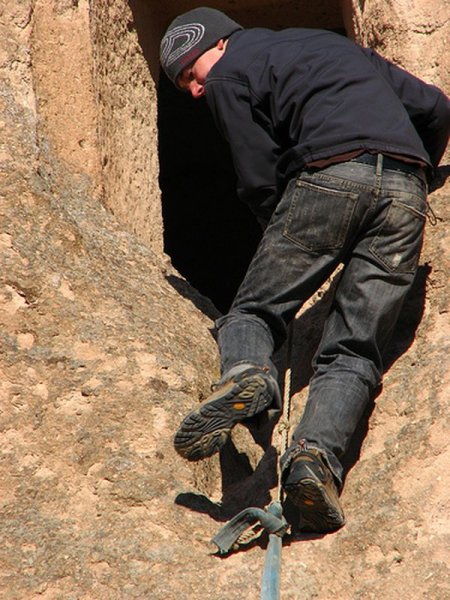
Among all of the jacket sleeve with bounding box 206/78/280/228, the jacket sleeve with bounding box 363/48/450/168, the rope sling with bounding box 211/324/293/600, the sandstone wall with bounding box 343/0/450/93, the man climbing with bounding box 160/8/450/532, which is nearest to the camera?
the rope sling with bounding box 211/324/293/600

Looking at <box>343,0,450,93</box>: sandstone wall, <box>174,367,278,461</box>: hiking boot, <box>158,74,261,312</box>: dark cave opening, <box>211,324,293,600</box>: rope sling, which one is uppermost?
<box>343,0,450,93</box>: sandstone wall

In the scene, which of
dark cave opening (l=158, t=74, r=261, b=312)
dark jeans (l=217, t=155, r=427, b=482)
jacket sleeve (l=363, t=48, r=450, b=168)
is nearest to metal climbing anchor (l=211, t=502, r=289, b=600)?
dark jeans (l=217, t=155, r=427, b=482)

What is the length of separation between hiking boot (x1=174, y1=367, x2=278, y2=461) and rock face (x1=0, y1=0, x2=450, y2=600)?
0.20 meters

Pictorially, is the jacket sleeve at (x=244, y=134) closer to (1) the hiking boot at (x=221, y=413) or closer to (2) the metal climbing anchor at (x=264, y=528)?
(1) the hiking boot at (x=221, y=413)

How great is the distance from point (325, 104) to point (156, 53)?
157 centimetres

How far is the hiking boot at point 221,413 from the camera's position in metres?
2.85

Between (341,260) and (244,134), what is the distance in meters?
0.43

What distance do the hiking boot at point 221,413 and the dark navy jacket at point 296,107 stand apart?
64 centimetres

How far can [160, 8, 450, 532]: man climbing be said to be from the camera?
3.12 metres

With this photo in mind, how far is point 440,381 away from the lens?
10.4ft

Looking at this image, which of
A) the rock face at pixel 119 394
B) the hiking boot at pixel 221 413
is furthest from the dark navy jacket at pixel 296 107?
the hiking boot at pixel 221 413

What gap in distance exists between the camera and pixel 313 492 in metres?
2.81

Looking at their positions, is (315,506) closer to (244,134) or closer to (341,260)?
(341,260)

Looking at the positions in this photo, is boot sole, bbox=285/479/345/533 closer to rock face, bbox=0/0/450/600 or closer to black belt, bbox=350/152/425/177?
rock face, bbox=0/0/450/600
